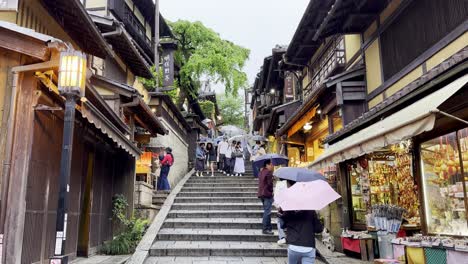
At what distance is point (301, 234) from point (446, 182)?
3.62 meters

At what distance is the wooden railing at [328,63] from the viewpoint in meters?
13.2

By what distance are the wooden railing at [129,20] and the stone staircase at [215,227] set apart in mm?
8299

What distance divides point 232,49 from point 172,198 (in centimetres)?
1729

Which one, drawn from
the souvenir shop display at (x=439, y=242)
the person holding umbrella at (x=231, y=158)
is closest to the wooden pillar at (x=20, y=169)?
the souvenir shop display at (x=439, y=242)

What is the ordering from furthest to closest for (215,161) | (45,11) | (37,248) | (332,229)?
(215,161) < (332,229) < (45,11) < (37,248)

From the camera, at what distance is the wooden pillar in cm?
611

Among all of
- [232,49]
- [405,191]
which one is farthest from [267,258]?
[232,49]

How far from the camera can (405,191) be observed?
9852 millimetres

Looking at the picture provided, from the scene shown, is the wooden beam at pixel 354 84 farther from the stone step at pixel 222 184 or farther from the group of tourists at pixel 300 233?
the stone step at pixel 222 184

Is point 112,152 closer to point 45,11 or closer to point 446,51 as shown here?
point 45,11

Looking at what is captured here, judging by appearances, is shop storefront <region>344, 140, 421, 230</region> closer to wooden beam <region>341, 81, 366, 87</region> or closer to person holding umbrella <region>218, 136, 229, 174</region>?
wooden beam <region>341, 81, 366, 87</region>

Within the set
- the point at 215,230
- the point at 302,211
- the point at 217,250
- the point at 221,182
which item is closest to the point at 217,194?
the point at 221,182

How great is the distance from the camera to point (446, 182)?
7.49 meters

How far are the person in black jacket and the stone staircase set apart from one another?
13.6 ft
